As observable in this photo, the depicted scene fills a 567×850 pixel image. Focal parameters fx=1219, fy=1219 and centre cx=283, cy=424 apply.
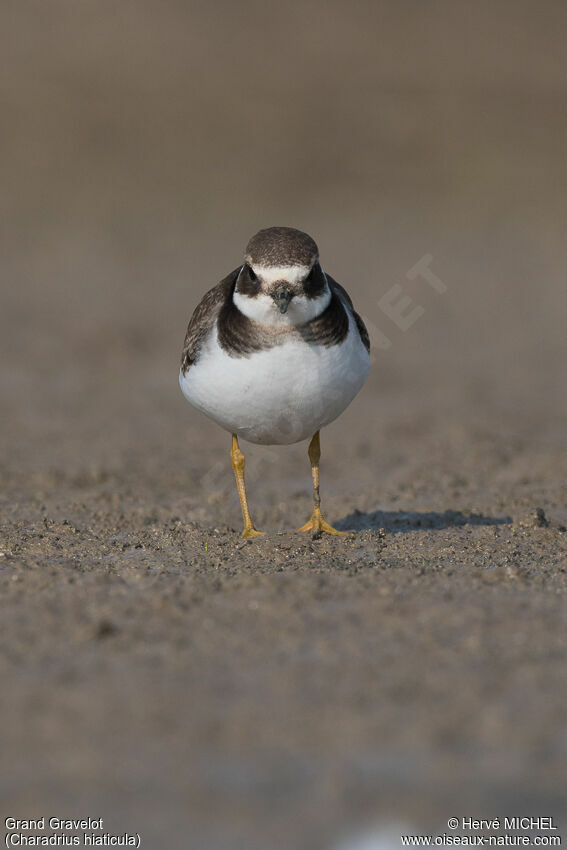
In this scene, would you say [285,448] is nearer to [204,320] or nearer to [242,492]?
[242,492]

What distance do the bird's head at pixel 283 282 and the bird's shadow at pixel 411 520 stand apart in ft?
6.11

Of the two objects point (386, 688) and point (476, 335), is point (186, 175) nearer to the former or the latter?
point (476, 335)

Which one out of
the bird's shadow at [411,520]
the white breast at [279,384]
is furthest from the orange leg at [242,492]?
the bird's shadow at [411,520]

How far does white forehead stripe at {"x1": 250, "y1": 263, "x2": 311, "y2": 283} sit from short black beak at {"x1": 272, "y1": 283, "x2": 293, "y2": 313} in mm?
55

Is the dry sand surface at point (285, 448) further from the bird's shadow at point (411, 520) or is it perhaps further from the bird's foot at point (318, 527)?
the bird's foot at point (318, 527)

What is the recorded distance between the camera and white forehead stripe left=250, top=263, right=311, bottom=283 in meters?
6.74

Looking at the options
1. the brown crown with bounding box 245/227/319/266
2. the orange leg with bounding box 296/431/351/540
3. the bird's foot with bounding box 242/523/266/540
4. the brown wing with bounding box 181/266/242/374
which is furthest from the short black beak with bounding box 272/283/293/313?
the bird's foot with bounding box 242/523/266/540

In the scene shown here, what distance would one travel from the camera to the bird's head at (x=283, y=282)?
674 cm

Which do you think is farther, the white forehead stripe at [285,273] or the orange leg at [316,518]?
the orange leg at [316,518]

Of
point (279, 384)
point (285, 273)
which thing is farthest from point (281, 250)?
point (279, 384)

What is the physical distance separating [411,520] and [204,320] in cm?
205

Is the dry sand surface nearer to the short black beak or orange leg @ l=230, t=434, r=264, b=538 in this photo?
orange leg @ l=230, t=434, r=264, b=538

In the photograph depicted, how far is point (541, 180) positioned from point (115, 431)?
42.5ft

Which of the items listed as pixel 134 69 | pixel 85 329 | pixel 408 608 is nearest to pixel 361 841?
pixel 408 608
